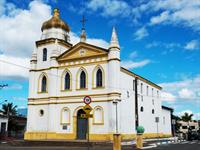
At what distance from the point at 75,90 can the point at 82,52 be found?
4.53 m

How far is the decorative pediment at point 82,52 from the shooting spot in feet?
105

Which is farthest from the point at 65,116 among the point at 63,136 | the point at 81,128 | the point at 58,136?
the point at 81,128

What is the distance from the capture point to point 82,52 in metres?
33.4

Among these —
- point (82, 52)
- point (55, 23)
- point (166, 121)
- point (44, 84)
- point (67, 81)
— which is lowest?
point (166, 121)

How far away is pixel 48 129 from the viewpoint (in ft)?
109

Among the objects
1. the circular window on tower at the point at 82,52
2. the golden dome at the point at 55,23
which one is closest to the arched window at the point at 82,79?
the circular window on tower at the point at 82,52

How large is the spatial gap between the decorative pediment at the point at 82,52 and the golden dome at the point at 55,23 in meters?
5.04

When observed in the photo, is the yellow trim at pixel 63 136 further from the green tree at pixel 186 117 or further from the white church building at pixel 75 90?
the green tree at pixel 186 117

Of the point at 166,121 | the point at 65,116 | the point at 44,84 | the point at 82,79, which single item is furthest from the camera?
the point at 166,121

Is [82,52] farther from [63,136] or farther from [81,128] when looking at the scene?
[63,136]

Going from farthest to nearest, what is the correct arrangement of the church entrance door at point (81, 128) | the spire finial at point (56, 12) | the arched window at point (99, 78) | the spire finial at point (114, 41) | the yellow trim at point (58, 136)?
the spire finial at point (56, 12), the church entrance door at point (81, 128), the arched window at point (99, 78), the spire finial at point (114, 41), the yellow trim at point (58, 136)

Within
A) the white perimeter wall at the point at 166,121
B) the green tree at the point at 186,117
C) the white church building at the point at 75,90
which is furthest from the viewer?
the green tree at the point at 186,117

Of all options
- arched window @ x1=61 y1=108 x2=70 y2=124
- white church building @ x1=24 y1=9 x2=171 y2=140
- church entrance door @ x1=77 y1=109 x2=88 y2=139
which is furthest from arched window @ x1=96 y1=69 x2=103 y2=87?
arched window @ x1=61 y1=108 x2=70 y2=124

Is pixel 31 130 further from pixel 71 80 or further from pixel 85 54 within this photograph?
pixel 85 54
